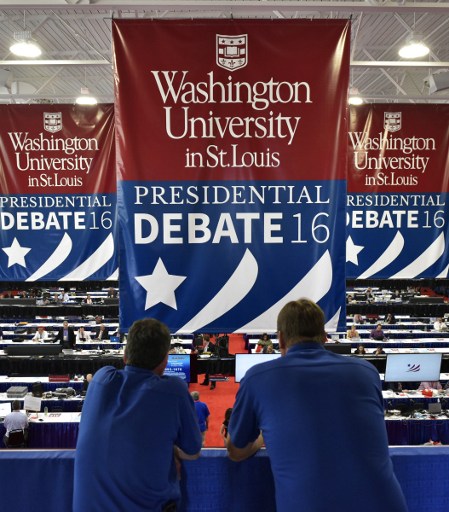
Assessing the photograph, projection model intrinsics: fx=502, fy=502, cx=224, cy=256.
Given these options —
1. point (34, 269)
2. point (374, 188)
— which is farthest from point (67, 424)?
point (374, 188)

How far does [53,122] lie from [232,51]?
322 cm

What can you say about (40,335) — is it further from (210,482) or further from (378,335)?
(210,482)

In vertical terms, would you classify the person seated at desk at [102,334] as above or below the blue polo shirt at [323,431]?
below

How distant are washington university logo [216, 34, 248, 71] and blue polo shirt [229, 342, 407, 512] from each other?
1.75m

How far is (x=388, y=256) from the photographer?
201 inches

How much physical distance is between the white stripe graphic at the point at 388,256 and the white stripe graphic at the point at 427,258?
7.3 inches

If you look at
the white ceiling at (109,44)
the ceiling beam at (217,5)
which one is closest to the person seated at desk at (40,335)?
the white ceiling at (109,44)

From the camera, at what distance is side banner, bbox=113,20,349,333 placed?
2.85 meters

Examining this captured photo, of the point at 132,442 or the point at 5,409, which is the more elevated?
the point at 132,442

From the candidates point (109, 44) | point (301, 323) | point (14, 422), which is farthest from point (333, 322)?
point (109, 44)

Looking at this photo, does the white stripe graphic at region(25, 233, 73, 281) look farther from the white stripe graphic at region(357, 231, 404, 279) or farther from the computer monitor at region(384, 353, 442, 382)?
the computer monitor at region(384, 353, 442, 382)

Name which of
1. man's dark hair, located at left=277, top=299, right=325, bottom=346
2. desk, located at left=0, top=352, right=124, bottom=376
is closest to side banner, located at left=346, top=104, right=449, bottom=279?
man's dark hair, located at left=277, top=299, right=325, bottom=346

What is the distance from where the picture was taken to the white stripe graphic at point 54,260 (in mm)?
5027

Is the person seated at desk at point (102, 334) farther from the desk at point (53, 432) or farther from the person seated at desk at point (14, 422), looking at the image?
the person seated at desk at point (14, 422)
